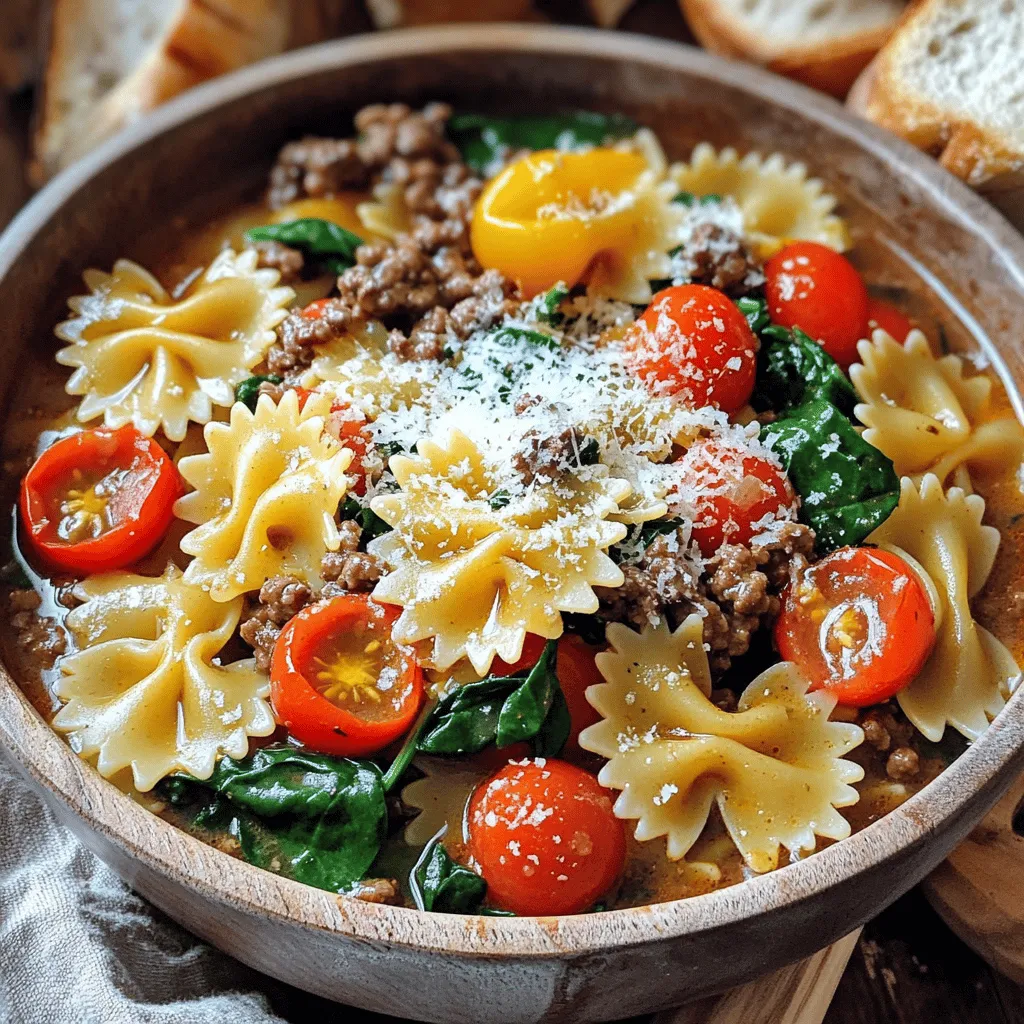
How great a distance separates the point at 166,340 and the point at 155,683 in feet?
4.55

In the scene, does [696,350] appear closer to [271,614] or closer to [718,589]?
[718,589]

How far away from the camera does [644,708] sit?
346 cm

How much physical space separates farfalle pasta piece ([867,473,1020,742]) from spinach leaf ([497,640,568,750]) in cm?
112

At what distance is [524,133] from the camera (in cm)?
518

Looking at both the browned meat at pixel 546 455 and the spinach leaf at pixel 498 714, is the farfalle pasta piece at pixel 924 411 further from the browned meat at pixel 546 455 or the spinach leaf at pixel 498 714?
the spinach leaf at pixel 498 714

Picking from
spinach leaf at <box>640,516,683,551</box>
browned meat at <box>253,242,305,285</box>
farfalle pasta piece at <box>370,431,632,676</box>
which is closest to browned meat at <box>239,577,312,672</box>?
farfalle pasta piece at <box>370,431,632,676</box>

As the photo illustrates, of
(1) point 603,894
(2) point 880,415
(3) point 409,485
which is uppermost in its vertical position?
(2) point 880,415

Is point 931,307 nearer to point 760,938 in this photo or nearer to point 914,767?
point 914,767

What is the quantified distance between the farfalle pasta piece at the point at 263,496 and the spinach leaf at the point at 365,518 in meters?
0.09

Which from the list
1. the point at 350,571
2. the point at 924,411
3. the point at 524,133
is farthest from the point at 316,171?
the point at 924,411

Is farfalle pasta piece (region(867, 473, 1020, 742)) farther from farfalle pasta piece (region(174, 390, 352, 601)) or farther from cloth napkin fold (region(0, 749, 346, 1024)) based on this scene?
cloth napkin fold (region(0, 749, 346, 1024))

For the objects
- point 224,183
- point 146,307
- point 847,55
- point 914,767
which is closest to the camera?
point 914,767

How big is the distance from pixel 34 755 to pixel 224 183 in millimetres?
2796

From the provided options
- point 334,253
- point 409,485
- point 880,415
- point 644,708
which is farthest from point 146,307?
point 880,415
